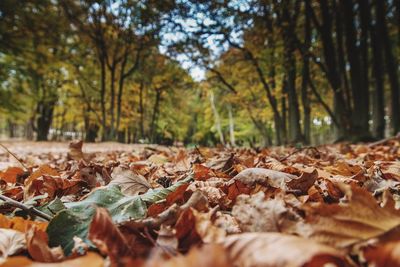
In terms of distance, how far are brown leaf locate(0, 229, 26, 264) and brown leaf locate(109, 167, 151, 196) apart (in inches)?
19.3

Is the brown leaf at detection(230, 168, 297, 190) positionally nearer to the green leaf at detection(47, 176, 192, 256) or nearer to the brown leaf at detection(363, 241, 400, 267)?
the green leaf at detection(47, 176, 192, 256)

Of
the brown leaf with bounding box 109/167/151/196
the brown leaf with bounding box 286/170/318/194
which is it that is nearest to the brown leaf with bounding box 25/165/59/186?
the brown leaf with bounding box 109/167/151/196

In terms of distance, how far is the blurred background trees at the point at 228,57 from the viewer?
9.80 metres

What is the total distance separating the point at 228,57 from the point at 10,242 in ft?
51.7

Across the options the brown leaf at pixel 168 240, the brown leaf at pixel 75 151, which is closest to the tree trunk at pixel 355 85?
the brown leaf at pixel 75 151

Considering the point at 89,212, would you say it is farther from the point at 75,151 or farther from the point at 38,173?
the point at 75,151

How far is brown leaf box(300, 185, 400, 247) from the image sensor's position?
2.09 feet

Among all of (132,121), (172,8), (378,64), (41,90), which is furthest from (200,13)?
(132,121)

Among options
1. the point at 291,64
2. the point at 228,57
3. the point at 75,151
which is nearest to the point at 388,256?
the point at 75,151

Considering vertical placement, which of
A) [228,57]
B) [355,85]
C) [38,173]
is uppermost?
[228,57]

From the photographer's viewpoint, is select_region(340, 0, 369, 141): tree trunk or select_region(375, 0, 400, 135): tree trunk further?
select_region(375, 0, 400, 135): tree trunk

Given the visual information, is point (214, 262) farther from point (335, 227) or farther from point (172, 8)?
point (172, 8)

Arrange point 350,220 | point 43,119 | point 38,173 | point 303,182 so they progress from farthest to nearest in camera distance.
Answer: point 43,119 < point 38,173 < point 303,182 < point 350,220

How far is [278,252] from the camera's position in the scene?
0.54 metres
